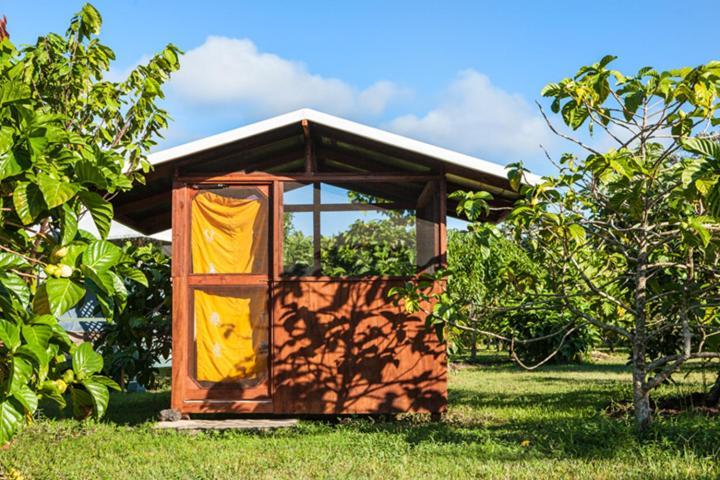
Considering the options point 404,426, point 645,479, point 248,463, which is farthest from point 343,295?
point 645,479

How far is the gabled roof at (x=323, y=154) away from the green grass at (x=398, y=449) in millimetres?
2639

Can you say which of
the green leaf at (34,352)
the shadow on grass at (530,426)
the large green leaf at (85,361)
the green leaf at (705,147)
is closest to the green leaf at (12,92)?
the green leaf at (34,352)

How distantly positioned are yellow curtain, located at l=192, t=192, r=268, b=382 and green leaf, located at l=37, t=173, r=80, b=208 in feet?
15.8

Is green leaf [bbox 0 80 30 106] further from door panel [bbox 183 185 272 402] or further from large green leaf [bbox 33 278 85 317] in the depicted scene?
door panel [bbox 183 185 272 402]

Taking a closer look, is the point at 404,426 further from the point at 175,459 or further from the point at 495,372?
the point at 495,372

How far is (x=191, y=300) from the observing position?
848 centimetres

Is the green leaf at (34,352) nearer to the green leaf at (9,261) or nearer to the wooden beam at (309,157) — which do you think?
the green leaf at (9,261)

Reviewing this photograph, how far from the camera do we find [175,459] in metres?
6.44

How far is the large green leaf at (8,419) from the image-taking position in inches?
138

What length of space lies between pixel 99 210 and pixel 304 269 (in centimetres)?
462

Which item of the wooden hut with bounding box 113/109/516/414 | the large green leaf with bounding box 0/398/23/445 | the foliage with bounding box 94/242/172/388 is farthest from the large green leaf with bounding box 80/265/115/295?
the foliage with bounding box 94/242/172/388

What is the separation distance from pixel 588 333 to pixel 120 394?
10336mm

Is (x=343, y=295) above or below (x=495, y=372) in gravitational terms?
above

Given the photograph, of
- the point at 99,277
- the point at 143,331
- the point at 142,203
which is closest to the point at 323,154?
the point at 142,203
